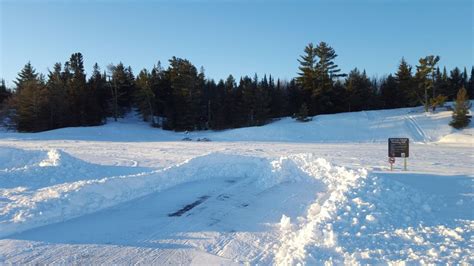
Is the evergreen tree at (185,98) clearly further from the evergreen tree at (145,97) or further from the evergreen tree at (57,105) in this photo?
the evergreen tree at (57,105)

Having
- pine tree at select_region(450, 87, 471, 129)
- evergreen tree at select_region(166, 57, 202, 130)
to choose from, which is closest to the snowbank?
pine tree at select_region(450, 87, 471, 129)

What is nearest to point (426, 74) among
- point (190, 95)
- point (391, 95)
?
point (391, 95)

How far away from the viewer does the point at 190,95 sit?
49.8 metres

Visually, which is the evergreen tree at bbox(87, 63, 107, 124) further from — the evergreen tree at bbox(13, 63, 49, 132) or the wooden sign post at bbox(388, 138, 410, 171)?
the wooden sign post at bbox(388, 138, 410, 171)

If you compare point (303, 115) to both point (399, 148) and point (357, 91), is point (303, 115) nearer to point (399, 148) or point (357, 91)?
point (357, 91)

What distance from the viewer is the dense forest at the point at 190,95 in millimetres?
46562

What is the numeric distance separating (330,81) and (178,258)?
1944 inches

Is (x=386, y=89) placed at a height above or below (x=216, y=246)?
above

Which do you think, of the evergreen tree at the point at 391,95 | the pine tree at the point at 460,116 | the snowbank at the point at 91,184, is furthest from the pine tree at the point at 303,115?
the snowbank at the point at 91,184

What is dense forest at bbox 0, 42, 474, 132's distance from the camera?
46.6m

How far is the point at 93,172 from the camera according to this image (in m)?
13.8

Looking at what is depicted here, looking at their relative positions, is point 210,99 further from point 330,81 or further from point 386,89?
point 386,89

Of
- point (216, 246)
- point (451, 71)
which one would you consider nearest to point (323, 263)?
point (216, 246)

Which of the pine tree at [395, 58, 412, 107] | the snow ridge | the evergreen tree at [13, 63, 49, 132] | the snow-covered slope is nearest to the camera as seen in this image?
the snow ridge
